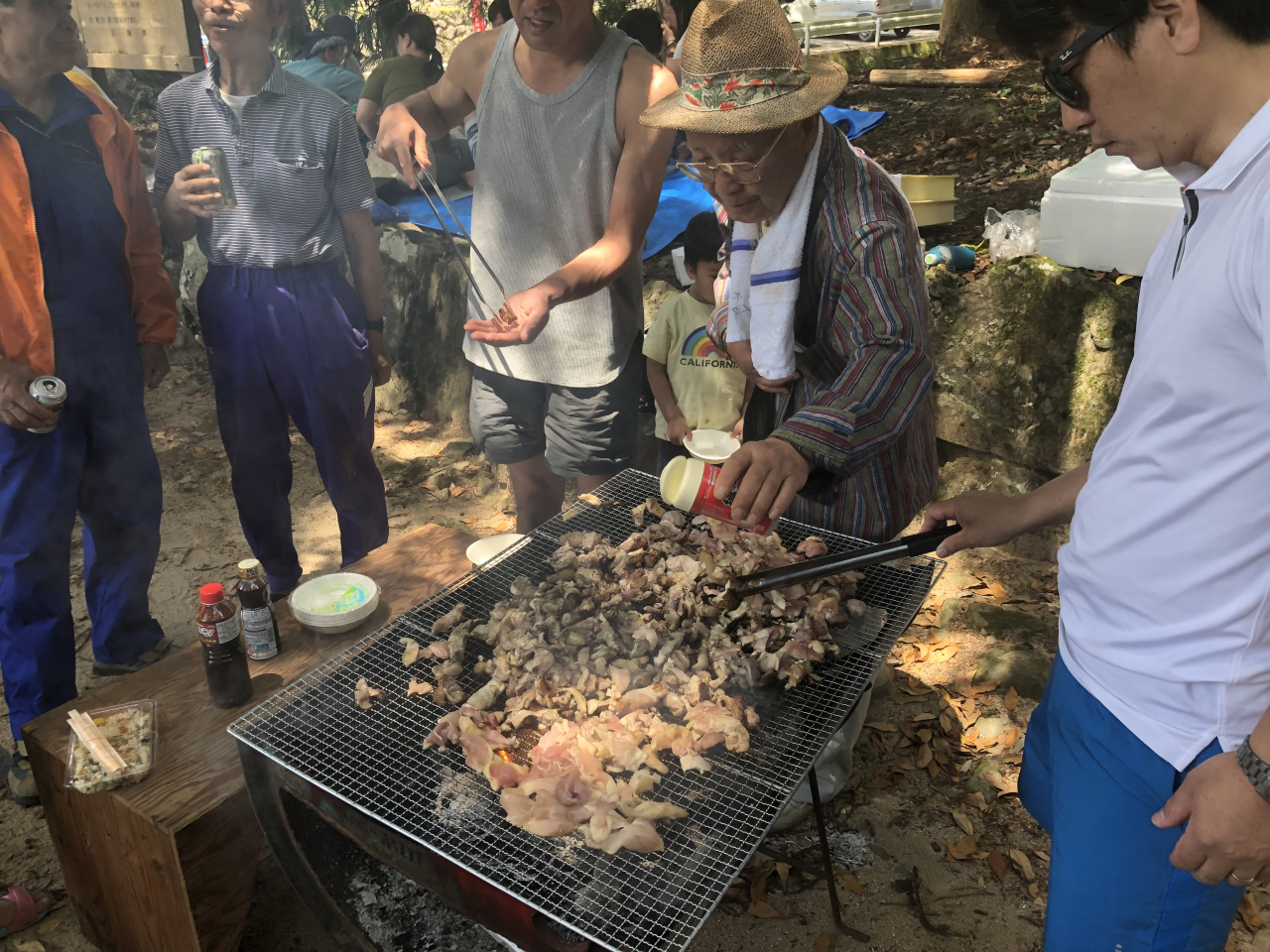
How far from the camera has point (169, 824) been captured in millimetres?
2484

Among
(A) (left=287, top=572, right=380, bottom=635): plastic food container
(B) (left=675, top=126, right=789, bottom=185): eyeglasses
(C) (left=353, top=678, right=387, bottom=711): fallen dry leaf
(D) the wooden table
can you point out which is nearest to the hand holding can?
(D) the wooden table

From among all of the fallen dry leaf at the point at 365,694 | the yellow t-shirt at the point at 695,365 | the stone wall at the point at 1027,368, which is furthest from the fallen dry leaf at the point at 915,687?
the fallen dry leaf at the point at 365,694

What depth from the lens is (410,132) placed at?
3834mm

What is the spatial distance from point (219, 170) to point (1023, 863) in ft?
14.3

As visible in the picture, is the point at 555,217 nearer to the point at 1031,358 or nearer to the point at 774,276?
the point at 774,276

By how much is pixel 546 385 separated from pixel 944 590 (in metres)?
2.56

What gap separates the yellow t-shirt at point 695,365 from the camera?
15.3 feet

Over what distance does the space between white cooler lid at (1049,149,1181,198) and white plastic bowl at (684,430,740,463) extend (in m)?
2.34

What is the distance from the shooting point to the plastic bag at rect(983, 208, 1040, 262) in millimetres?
5297

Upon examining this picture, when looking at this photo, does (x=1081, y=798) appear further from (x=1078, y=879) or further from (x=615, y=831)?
(x=615, y=831)

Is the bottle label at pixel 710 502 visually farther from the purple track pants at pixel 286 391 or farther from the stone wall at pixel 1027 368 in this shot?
the stone wall at pixel 1027 368

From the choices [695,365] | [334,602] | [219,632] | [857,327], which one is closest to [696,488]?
[857,327]

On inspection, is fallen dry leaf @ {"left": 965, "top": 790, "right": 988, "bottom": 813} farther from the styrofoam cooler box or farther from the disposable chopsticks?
the disposable chopsticks

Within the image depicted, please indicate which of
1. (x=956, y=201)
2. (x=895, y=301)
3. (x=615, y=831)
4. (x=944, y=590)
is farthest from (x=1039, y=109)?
(x=615, y=831)
